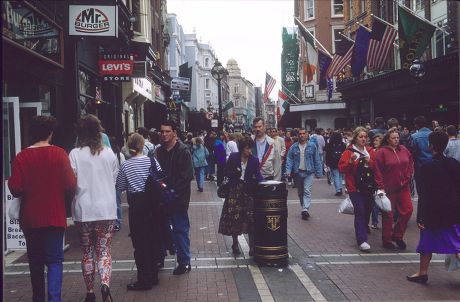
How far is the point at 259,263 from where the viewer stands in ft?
25.9

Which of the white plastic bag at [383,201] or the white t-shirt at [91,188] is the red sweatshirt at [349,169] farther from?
the white t-shirt at [91,188]

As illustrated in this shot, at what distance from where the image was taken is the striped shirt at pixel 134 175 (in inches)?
265

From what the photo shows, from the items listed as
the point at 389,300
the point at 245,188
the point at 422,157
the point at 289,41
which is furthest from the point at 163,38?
the point at 389,300

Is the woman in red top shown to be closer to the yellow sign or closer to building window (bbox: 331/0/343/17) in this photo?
the yellow sign

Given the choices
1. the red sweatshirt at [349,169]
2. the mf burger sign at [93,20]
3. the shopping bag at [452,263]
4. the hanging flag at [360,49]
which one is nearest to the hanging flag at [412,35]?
the hanging flag at [360,49]

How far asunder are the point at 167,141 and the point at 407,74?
63.2 feet

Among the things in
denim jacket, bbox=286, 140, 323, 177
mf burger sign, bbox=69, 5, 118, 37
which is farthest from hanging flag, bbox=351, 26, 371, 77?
mf burger sign, bbox=69, 5, 118, 37

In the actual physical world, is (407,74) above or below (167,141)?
above

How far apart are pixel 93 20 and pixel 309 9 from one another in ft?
133

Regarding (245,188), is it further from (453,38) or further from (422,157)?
(453,38)

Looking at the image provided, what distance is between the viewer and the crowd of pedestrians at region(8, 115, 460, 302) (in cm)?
550

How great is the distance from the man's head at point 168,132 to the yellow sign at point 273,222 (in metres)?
1.66

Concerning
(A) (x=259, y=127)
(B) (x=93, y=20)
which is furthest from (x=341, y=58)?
(A) (x=259, y=127)

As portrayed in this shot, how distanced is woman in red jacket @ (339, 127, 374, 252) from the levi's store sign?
9.08 metres
